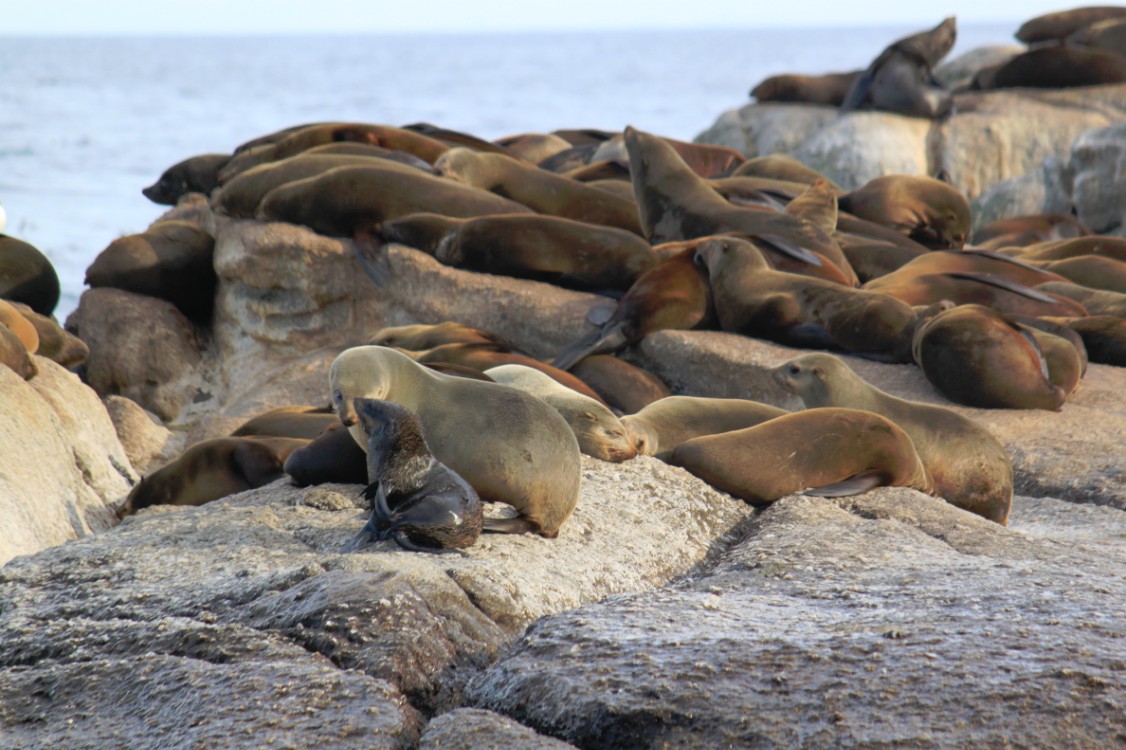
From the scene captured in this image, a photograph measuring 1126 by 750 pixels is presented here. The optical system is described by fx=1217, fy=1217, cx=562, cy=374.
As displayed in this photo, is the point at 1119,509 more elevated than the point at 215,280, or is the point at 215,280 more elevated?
the point at 215,280

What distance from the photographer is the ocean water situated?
27.5 meters

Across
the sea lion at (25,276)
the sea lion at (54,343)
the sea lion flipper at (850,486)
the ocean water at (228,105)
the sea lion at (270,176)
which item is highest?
the sea lion at (270,176)

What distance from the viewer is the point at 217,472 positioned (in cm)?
483

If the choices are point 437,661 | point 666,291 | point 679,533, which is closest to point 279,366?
point 666,291

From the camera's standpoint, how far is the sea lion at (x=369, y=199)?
7.51 meters

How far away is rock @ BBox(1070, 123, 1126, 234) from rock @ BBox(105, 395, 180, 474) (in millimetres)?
8488

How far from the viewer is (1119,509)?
473 cm

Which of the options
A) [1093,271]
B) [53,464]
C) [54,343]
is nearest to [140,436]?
[54,343]

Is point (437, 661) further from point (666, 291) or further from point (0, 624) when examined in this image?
point (666, 291)

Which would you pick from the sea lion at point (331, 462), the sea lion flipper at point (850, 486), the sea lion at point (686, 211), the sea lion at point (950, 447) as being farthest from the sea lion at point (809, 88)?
the sea lion at point (331, 462)

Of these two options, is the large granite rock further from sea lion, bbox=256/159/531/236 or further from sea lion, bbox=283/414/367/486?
sea lion, bbox=283/414/367/486

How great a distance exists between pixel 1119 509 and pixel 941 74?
16.1m

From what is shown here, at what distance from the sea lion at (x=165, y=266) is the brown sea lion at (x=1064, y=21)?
42.6 feet

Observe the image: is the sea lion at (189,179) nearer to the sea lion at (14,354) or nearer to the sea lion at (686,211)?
the sea lion at (686,211)
